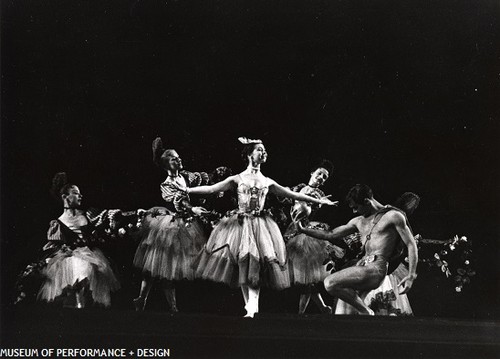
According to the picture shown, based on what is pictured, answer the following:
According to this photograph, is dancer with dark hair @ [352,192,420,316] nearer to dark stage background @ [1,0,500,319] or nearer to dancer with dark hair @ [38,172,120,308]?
dark stage background @ [1,0,500,319]

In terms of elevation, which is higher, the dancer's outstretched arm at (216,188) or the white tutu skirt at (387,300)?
the dancer's outstretched arm at (216,188)

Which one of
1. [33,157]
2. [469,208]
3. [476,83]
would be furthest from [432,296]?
[33,157]

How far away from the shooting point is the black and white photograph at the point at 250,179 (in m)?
5.48

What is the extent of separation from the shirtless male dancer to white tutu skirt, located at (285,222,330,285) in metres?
0.05

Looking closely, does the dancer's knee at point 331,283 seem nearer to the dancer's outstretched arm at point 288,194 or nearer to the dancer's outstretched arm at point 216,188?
the dancer's outstretched arm at point 288,194

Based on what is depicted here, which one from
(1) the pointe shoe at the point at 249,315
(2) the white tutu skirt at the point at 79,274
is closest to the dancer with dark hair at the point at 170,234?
(2) the white tutu skirt at the point at 79,274

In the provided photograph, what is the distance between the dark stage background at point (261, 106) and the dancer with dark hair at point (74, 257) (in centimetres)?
7

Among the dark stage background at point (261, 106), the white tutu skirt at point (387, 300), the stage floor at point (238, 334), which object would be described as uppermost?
the dark stage background at point (261, 106)

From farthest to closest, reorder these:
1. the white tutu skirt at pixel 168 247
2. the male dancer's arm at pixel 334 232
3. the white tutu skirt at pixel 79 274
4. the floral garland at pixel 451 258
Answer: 1. the floral garland at pixel 451 258
2. the male dancer's arm at pixel 334 232
3. the white tutu skirt at pixel 168 247
4. the white tutu skirt at pixel 79 274

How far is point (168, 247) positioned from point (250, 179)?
0.70 meters

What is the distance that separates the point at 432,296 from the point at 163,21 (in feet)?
8.45

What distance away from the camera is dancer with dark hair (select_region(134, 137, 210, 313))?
219 inches

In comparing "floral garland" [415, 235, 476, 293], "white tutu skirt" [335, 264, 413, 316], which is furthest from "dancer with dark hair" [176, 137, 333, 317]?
"floral garland" [415, 235, 476, 293]

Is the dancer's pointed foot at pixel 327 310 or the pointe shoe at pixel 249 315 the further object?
the dancer's pointed foot at pixel 327 310
